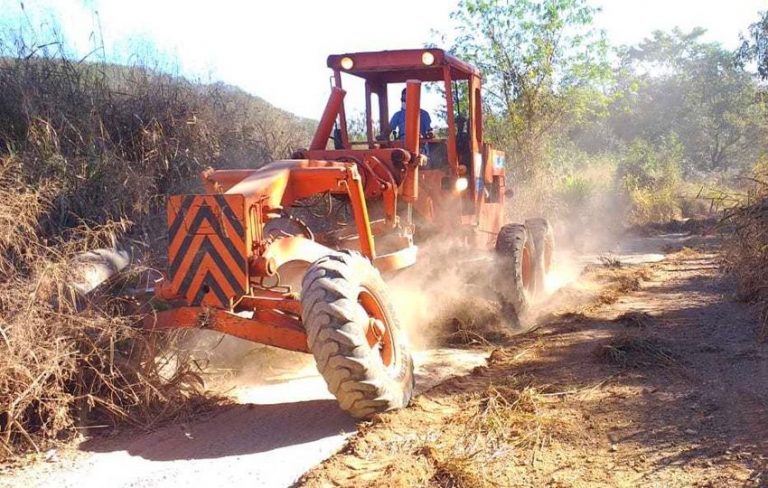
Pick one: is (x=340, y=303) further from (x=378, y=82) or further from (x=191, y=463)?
(x=378, y=82)

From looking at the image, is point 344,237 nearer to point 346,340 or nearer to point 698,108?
point 346,340

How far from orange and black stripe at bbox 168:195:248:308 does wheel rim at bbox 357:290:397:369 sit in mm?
826

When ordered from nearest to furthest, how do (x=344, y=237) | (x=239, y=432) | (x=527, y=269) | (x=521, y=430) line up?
(x=521, y=430), (x=239, y=432), (x=344, y=237), (x=527, y=269)

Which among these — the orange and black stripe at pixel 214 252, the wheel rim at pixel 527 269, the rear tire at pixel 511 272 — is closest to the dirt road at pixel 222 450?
the orange and black stripe at pixel 214 252

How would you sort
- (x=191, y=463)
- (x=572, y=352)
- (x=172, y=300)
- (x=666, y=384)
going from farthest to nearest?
(x=572, y=352)
(x=666, y=384)
(x=172, y=300)
(x=191, y=463)

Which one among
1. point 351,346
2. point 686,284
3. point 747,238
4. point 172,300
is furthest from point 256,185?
point 686,284

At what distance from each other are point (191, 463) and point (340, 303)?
117cm

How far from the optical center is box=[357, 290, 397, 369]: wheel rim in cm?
451

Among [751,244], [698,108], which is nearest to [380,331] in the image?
[751,244]

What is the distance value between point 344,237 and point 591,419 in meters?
2.85

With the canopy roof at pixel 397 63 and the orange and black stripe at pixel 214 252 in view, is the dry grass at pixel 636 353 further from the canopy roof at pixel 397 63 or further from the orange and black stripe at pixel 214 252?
the canopy roof at pixel 397 63

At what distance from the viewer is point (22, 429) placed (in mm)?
3791

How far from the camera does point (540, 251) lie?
929 centimetres

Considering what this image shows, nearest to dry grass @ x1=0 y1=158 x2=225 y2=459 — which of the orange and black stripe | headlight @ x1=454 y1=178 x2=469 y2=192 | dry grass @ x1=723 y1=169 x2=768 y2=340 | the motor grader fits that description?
the motor grader
